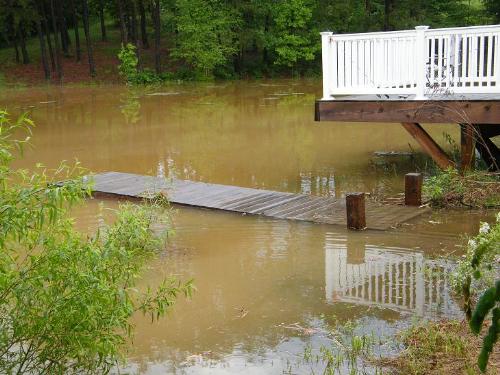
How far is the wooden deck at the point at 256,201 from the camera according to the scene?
917 cm

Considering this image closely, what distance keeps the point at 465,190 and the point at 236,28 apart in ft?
106

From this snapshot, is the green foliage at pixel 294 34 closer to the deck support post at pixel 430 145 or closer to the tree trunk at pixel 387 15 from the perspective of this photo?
the tree trunk at pixel 387 15

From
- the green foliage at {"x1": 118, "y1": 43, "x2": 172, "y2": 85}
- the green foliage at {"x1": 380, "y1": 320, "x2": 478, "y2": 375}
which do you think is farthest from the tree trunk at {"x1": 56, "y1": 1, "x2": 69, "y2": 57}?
the green foliage at {"x1": 380, "y1": 320, "x2": 478, "y2": 375}

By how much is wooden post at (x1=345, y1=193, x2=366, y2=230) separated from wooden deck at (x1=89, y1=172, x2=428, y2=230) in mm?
158

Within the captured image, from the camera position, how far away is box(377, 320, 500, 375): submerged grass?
4.71 m

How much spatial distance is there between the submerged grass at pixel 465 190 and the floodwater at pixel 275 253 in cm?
44

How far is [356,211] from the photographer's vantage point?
28.0ft

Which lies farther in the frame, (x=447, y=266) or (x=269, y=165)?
(x=269, y=165)

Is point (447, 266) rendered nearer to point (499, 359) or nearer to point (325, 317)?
point (325, 317)

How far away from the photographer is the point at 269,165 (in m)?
13.9

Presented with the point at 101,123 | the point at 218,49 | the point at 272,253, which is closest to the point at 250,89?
the point at 218,49

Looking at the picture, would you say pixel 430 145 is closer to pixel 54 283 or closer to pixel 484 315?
pixel 54 283

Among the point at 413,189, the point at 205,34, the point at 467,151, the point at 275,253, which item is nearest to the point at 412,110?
the point at 467,151

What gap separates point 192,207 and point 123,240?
13.6ft
